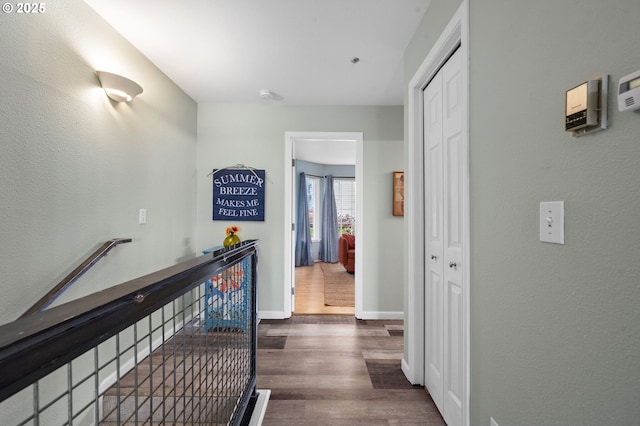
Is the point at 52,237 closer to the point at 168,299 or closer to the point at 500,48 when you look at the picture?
the point at 168,299

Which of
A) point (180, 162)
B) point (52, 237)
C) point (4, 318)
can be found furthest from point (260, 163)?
point (4, 318)

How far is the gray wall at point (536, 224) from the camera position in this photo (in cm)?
65

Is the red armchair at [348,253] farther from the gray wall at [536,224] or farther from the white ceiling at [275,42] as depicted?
the gray wall at [536,224]

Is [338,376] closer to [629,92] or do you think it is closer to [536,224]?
[536,224]

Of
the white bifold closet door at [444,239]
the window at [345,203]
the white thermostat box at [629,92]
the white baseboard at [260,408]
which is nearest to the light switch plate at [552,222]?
the white thermostat box at [629,92]

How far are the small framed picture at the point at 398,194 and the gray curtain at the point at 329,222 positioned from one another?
4.22 metres

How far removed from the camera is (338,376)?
6.99 feet

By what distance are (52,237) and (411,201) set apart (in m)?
2.16

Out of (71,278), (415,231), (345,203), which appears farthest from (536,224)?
(345,203)

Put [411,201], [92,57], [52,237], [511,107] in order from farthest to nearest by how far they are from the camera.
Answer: [411,201]
[92,57]
[52,237]
[511,107]

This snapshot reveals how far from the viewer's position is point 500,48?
1065 millimetres

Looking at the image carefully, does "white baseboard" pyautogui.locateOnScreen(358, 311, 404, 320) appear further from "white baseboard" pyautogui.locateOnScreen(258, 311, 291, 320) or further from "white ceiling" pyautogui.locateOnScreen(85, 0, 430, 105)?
"white ceiling" pyautogui.locateOnScreen(85, 0, 430, 105)

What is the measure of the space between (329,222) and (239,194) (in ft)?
14.4

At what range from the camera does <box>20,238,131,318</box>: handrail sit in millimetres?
1440
